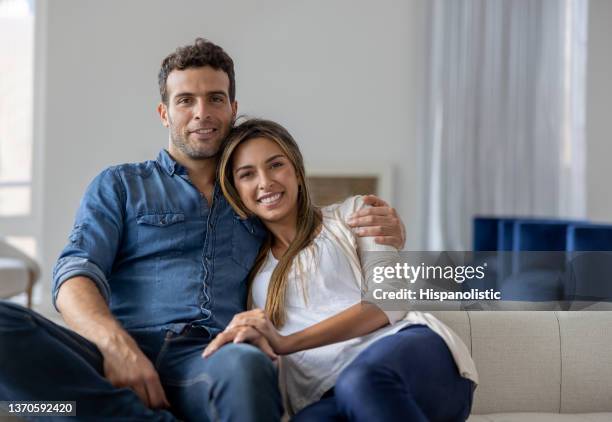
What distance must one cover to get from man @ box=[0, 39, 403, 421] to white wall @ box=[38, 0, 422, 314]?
3550 millimetres

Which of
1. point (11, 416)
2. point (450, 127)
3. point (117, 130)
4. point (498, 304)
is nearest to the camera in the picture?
point (11, 416)

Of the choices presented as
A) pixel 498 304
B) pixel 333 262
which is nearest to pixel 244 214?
pixel 333 262

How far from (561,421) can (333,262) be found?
0.62 meters

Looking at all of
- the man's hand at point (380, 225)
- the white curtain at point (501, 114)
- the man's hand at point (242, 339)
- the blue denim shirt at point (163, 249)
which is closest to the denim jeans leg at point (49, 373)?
the man's hand at point (242, 339)

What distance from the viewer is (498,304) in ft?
6.94

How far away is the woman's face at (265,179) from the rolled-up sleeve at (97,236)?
11.0 inches

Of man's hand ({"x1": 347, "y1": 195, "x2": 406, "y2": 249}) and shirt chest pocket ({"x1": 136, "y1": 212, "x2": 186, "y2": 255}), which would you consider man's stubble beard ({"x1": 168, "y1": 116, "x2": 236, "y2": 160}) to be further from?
man's hand ({"x1": 347, "y1": 195, "x2": 406, "y2": 249})

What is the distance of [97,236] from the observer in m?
1.70

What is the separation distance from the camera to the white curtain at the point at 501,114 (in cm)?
571

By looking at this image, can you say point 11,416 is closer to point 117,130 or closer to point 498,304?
point 498,304

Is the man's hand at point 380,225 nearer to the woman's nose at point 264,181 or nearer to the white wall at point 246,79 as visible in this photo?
the woman's nose at point 264,181

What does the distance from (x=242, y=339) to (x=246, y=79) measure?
4.19 m

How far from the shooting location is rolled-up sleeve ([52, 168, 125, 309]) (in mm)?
1617

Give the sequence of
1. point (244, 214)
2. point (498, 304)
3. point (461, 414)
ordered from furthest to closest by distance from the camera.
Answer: point (498, 304)
point (244, 214)
point (461, 414)
